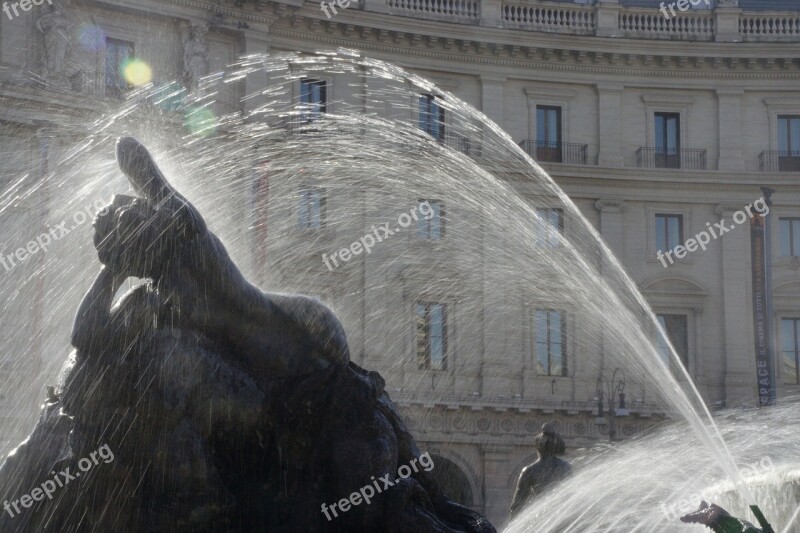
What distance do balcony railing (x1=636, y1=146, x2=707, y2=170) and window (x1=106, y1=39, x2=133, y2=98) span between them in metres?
15.2

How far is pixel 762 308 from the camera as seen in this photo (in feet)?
105

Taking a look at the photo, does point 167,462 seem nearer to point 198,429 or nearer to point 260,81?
point 198,429

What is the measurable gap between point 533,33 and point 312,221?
1175cm

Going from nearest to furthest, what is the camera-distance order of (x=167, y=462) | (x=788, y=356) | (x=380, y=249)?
(x=167, y=462) < (x=380, y=249) < (x=788, y=356)

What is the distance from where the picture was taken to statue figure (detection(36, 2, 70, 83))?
29047 mm

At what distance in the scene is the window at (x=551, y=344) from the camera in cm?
3278

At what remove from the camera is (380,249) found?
105 feet

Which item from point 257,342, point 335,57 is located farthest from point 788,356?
point 257,342

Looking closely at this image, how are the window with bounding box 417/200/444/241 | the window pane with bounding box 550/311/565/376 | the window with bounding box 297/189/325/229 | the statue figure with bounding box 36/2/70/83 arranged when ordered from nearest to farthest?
the window with bounding box 297/189/325/229
the statue figure with bounding box 36/2/70/83
the window with bounding box 417/200/444/241
the window pane with bounding box 550/311/565/376
